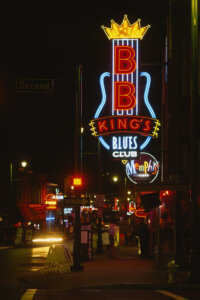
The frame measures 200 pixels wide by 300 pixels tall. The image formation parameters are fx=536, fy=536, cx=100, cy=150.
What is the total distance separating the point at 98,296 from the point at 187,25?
1337cm

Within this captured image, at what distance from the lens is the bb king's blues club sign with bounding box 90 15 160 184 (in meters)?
21.4

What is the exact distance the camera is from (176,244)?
20.1 meters

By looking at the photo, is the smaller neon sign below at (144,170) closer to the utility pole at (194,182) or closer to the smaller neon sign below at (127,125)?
the smaller neon sign below at (127,125)

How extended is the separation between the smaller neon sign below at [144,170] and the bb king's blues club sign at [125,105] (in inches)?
280

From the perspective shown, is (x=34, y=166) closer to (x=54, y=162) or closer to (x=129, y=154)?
(x=54, y=162)

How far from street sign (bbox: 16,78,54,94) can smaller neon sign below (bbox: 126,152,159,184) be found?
12.4 metres

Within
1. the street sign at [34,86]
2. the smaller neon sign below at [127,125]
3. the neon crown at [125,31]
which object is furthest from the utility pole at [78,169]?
the neon crown at [125,31]

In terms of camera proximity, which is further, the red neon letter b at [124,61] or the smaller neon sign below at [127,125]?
the red neon letter b at [124,61]

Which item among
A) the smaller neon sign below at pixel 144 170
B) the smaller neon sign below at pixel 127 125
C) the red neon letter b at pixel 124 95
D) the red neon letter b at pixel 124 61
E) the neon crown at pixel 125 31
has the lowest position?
the smaller neon sign below at pixel 144 170

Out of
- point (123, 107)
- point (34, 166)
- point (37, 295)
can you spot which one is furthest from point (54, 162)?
point (37, 295)

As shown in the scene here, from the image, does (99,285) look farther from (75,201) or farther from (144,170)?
(144,170)

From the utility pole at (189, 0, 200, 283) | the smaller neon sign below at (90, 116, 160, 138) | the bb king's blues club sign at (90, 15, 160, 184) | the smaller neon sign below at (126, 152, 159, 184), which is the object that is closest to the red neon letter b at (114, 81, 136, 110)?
the bb king's blues club sign at (90, 15, 160, 184)

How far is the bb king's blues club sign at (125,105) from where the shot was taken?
2144cm

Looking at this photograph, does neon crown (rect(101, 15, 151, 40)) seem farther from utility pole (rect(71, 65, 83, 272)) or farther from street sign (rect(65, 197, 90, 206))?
street sign (rect(65, 197, 90, 206))
